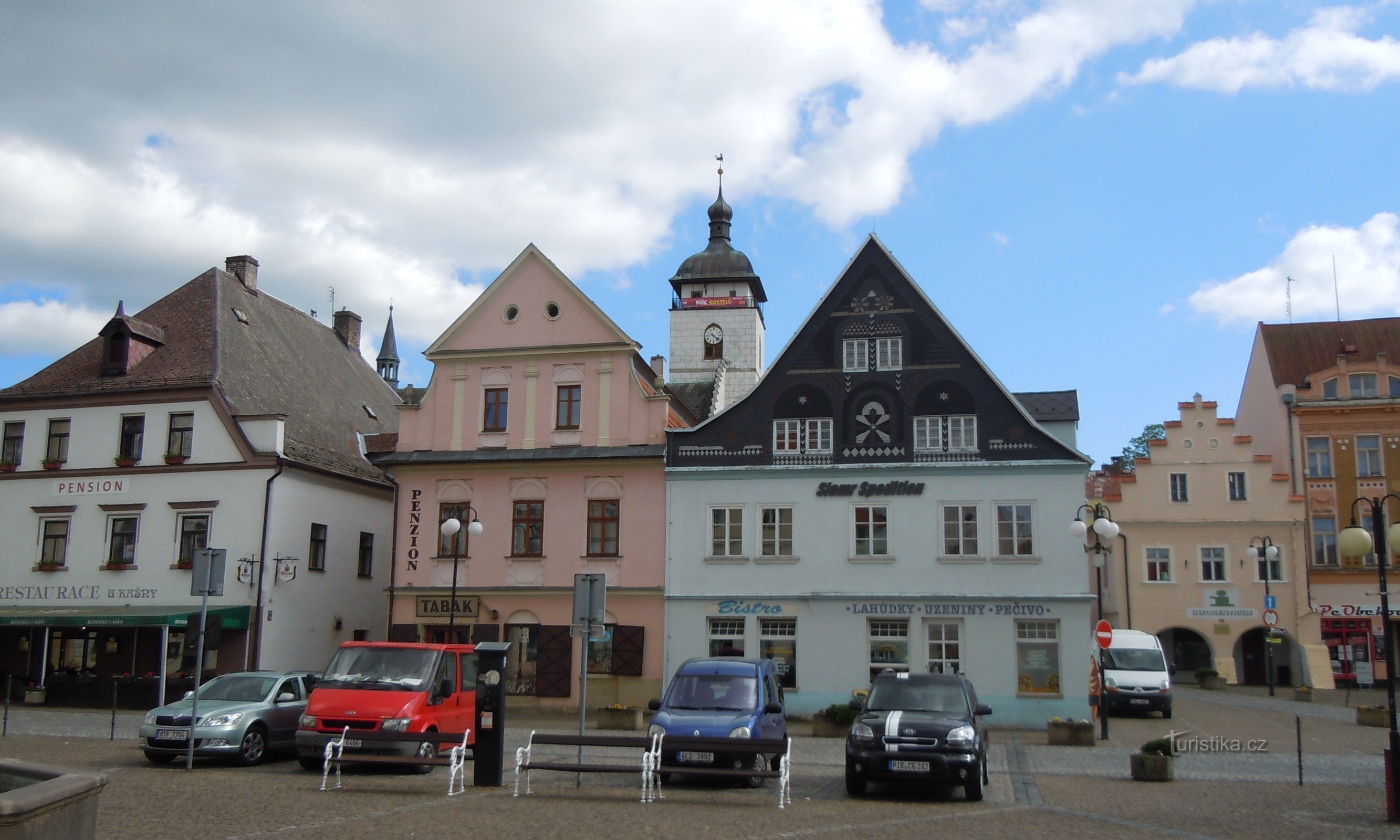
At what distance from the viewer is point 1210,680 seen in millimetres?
43562

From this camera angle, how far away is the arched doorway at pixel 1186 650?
47906 mm

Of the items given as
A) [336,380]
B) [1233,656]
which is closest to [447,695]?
[336,380]

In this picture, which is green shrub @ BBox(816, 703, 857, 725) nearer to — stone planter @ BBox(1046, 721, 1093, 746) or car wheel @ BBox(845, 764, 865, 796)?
stone planter @ BBox(1046, 721, 1093, 746)

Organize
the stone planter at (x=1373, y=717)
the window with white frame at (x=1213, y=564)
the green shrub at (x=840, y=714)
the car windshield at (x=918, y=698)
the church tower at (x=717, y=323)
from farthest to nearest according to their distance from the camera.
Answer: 1. the church tower at (x=717, y=323)
2. the window with white frame at (x=1213, y=564)
3. the stone planter at (x=1373, y=717)
4. the green shrub at (x=840, y=714)
5. the car windshield at (x=918, y=698)

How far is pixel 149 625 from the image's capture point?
33125 millimetres

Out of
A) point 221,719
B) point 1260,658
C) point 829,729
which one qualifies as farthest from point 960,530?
point 1260,658

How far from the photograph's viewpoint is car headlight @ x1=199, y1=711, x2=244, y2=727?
1884 cm

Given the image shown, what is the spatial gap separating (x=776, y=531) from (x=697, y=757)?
15.4 meters

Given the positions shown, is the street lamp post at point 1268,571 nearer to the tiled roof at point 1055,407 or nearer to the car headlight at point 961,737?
the tiled roof at point 1055,407

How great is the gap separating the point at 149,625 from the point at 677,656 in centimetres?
1529

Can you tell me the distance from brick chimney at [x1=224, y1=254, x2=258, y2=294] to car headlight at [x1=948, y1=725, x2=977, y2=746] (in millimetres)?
34691

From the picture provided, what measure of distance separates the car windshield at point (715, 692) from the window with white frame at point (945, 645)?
13010 mm

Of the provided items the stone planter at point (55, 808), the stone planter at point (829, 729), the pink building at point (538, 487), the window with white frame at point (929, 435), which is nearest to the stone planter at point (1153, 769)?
the stone planter at point (829, 729)

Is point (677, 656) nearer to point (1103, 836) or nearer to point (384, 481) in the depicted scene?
point (384, 481)
